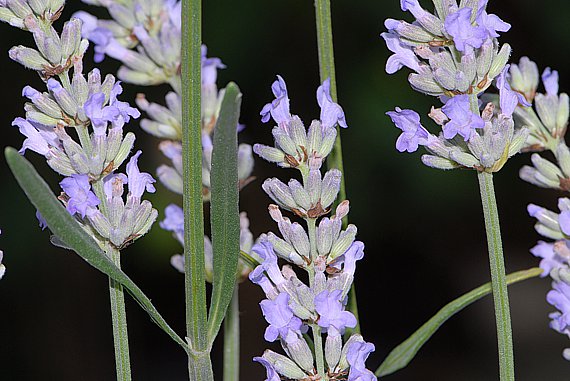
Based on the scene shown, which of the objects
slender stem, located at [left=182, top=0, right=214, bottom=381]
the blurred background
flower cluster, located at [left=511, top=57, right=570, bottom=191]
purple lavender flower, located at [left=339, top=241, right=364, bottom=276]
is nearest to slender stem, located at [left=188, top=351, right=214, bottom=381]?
slender stem, located at [left=182, top=0, right=214, bottom=381]

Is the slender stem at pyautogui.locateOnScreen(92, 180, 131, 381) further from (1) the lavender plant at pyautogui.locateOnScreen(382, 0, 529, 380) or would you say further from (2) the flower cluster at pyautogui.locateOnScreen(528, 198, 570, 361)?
(2) the flower cluster at pyautogui.locateOnScreen(528, 198, 570, 361)

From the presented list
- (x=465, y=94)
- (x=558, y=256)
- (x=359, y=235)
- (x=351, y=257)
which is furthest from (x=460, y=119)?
(x=359, y=235)

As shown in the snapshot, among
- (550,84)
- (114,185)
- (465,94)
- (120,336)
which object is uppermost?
(550,84)

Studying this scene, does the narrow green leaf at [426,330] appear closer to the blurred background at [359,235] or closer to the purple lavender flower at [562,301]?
Result: the purple lavender flower at [562,301]

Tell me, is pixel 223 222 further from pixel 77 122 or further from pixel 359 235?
pixel 359 235

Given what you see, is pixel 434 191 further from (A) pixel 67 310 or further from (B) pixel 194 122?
(B) pixel 194 122

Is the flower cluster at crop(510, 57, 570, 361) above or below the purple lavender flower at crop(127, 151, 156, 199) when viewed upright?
above

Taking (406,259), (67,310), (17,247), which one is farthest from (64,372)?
(406,259)
